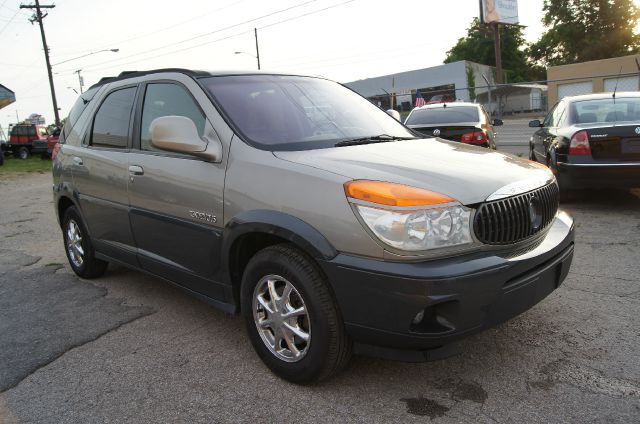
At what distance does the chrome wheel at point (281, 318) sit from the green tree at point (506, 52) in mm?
72677

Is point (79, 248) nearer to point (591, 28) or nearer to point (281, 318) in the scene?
point (281, 318)

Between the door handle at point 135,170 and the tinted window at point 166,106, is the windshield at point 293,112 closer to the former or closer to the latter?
the tinted window at point 166,106

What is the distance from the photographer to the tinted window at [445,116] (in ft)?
31.8

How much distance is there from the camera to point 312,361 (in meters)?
2.79

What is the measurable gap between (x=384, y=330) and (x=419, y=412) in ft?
1.57

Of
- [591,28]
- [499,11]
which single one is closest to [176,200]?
[499,11]

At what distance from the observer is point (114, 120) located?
4.39 meters

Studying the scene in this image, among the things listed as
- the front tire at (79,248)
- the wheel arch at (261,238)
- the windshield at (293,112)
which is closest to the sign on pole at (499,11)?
the windshield at (293,112)

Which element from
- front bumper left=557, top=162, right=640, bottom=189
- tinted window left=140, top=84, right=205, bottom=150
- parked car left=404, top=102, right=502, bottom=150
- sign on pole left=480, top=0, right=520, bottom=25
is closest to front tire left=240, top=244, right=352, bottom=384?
tinted window left=140, top=84, right=205, bottom=150

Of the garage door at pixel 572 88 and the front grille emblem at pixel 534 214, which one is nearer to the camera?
the front grille emblem at pixel 534 214

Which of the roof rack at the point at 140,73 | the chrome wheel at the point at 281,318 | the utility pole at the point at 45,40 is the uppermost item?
the utility pole at the point at 45,40

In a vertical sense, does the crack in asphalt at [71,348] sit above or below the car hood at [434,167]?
below

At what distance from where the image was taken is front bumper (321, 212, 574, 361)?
7.91 ft

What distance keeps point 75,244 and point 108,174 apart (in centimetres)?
129
